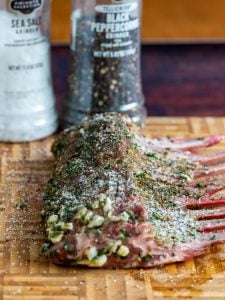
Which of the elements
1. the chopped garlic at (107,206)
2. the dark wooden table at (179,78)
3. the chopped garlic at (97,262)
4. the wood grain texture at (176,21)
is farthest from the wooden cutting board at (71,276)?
the wood grain texture at (176,21)

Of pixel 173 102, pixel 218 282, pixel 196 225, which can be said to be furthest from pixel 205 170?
pixel 173 102

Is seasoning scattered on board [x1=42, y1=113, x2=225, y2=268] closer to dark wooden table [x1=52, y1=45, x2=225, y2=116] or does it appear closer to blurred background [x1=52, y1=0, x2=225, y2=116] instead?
dark wooden table [x1=52, y1=45, x2=225, y2=116]

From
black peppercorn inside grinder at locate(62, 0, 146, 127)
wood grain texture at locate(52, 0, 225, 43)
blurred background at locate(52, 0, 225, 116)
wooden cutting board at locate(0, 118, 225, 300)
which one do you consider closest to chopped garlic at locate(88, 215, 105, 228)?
wooden cutting board at locate(0, 118, 225, 300)

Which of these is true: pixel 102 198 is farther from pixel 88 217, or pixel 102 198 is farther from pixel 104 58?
pixel 104 58

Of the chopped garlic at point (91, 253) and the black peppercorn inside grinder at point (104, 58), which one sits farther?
the black peppercorn inside grinder at point (104, 58)

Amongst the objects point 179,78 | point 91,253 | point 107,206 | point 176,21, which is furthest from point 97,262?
point 176,21

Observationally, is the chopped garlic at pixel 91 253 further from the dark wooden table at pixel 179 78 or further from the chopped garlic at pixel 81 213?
the dark wooden table at pixel 179 78

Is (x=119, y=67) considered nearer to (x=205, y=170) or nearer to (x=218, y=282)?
(x=205, y=170)
